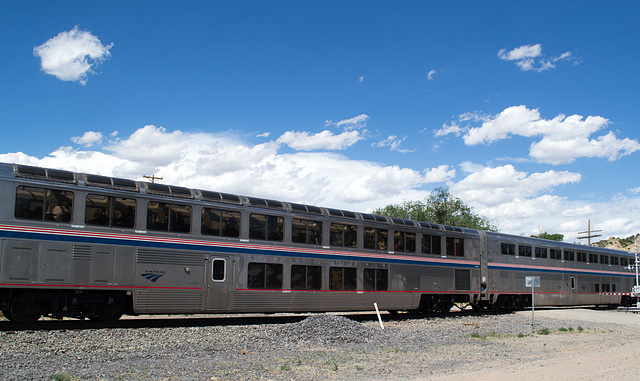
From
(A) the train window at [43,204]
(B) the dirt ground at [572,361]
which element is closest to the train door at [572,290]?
(B) the dirt ground at [572,361]

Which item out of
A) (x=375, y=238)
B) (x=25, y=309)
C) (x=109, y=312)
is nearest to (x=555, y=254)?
(x=375, y=238)

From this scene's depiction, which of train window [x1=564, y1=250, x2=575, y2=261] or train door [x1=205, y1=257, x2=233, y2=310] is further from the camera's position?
train window [x1=564, y1=250, x2=575, y2=261]

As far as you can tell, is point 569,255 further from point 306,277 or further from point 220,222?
point 220,222

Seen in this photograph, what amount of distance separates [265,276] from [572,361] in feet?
31.6

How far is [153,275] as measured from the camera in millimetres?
15336

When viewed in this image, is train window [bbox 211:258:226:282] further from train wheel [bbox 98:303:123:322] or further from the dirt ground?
the dirt ground

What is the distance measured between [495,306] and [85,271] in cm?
2145

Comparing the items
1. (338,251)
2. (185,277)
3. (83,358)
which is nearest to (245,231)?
(185,277)

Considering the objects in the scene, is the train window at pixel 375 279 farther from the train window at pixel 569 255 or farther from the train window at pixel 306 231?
the train window at pixel 569 255

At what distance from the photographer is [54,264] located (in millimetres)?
13742

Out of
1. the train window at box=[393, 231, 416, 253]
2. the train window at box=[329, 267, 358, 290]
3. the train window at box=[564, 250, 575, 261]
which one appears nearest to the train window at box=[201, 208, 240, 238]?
the train window at box=[329, 267, 358, 290]

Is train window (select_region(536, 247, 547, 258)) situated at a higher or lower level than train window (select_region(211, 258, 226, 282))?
higher

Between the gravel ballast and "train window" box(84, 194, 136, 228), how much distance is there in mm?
3024

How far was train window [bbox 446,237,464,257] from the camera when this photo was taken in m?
24.8
